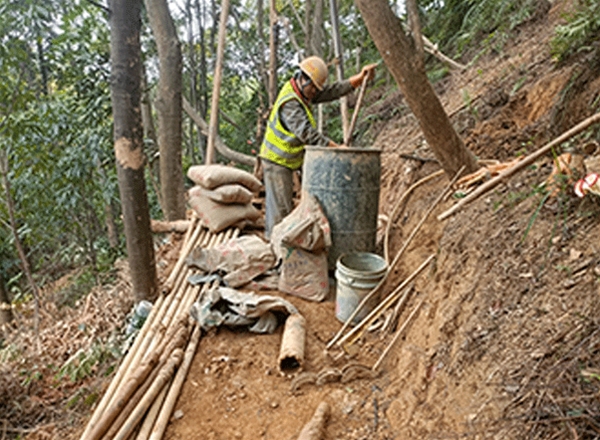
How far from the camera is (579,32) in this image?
11.6ft

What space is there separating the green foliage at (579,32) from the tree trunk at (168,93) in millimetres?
4425

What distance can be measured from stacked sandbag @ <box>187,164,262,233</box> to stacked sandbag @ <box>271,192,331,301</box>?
1.14 metres

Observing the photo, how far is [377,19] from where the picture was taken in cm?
258

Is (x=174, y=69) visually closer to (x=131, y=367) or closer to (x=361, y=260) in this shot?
(x=361, y=260)

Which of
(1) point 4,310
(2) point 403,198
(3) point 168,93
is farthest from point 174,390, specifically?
(3) point 168,93

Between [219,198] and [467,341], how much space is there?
331cm

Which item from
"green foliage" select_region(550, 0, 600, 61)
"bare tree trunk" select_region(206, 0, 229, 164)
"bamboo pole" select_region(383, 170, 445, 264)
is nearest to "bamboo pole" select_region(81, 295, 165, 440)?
"bamboo pole" select_region(383, 170, 445, 264)

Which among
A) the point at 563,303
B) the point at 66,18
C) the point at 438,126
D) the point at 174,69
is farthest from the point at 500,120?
the point at 66,18

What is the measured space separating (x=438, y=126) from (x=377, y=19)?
2.83 feet

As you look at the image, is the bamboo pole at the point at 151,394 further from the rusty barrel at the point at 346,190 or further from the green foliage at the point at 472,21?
the green foliage at the point at 472,21

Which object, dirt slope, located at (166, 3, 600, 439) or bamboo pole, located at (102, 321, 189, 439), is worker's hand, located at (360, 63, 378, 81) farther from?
bamboo pole, located at (102, 321, 189, 439)

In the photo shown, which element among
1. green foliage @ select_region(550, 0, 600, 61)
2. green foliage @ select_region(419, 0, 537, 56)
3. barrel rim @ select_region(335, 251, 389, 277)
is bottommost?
barrel rim @ select_region(335, 251, 389, 277)

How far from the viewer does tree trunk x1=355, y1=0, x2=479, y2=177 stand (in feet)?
8.46

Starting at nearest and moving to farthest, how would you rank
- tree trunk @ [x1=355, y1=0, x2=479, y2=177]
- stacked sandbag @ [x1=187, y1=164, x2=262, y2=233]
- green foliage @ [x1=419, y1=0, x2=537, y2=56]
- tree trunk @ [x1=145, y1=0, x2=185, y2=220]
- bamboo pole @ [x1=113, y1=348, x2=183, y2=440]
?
1. bamboo pole @ [x1=113, y1=348, x2=183, y2=440]
2. tree trunk @ [x1=355, y1=0, x2=479, y2=177]
3. stacked sandbag @ [x1=187, y1=164, x2=262, y2=233]
4. tree trunk @ [x1=145, y1=0, x2=185, y2=220]
5. green foliage @ [x1=419, y1=0, x2=537, y2=56]
